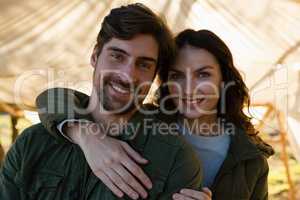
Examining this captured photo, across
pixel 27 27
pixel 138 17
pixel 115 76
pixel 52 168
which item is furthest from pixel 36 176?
pixel 27 27

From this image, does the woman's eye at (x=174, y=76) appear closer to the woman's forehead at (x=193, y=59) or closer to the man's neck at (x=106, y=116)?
the woman's forehead at (x=193, y=59)

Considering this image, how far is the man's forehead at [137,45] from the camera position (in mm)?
1326

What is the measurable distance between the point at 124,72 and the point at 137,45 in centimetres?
9

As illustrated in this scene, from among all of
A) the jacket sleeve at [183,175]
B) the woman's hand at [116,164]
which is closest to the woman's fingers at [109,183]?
the woman's hand at [116,164]

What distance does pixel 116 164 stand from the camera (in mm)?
1173

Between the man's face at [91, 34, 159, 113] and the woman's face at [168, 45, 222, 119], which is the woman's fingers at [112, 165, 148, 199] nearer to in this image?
the man's face at [91, 34, 159, 113]

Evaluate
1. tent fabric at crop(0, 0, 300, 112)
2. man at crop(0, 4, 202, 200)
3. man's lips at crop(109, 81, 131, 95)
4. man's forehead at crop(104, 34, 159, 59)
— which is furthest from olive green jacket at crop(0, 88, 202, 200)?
tent fabric at crop(0, 0, 300, 112)

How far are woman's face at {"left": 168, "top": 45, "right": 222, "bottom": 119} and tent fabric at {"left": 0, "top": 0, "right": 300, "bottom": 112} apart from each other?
70 cm

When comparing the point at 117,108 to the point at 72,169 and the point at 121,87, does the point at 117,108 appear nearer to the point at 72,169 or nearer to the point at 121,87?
the point at 121,87

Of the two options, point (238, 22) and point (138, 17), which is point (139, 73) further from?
point (238, 22)

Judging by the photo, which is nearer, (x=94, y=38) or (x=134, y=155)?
(x=134, y=155)

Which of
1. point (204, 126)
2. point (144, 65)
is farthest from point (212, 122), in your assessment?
point (144, 65)

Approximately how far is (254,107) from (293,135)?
0.28 m

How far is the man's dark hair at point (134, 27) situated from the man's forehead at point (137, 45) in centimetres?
1
